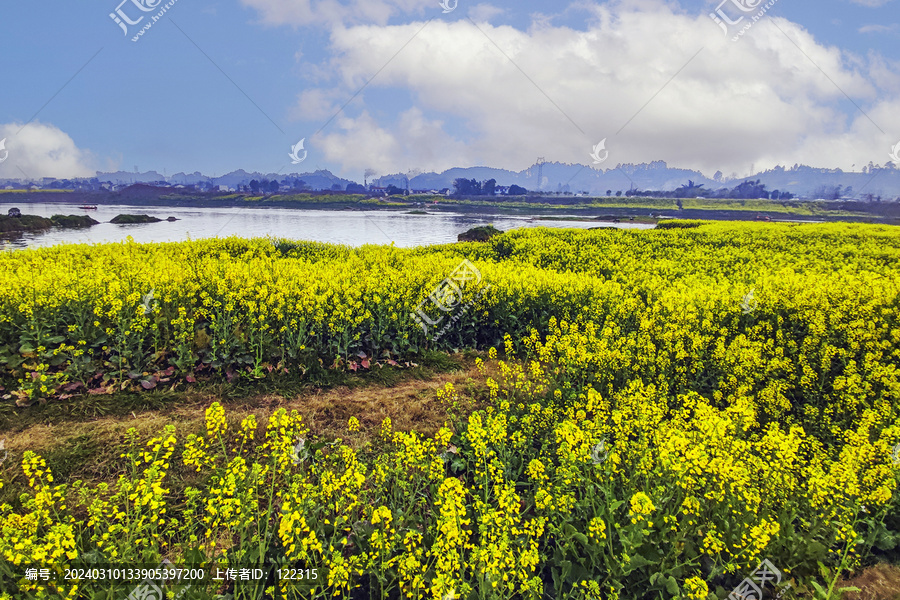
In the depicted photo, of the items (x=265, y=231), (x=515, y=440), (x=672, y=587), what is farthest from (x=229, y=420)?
(x=265, y=231)

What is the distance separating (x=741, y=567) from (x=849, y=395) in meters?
4.09

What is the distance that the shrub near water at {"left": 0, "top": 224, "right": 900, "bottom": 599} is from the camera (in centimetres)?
316

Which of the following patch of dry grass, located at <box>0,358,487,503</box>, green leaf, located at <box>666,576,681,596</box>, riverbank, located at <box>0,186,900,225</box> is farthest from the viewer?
riverbank, located at <box>0,186,900,225</box>

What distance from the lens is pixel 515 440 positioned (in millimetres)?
4652

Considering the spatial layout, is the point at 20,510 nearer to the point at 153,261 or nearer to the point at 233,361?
the point at 233,361

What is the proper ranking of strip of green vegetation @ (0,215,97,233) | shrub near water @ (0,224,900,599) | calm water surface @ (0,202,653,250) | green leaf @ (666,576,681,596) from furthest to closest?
strip of green vegetation @ (0,215,97,233), calm water surface @ (0,202,653,250), shrub near water @ (0,224,900,599), green leaf @ (666,576,681,596)

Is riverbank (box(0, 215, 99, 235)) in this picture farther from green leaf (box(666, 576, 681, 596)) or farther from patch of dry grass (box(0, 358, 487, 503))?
green leaf (box(666, 576, 681, 596))

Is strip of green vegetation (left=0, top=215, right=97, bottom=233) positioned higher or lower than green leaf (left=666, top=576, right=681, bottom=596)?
higher

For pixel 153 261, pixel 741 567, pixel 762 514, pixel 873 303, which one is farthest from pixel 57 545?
pixel 873 303

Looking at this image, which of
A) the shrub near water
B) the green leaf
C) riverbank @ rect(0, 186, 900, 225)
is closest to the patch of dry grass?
the shrub near water

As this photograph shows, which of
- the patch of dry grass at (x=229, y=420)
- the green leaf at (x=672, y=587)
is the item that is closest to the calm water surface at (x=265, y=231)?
the patch of dry grass at (x=229, y=420)

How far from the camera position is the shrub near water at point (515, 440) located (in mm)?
3156

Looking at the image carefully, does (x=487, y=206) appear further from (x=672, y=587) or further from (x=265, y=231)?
(x=672, y=587)

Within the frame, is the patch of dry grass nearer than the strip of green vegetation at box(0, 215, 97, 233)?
Yes
